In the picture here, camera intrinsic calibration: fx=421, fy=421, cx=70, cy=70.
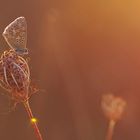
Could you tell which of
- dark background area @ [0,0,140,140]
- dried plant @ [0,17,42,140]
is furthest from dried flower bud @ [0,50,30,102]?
dark background area @ [0,0,140,140]

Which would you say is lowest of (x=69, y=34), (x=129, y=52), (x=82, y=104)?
(x=82, y=104)

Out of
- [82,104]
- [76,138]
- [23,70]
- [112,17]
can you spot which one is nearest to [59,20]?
[112,17]

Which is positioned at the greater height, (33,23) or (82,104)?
(33,23)

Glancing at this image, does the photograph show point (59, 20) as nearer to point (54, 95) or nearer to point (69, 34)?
point (69, 34)

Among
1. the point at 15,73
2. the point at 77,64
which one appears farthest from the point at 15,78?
the point at 77,64

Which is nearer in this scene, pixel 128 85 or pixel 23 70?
pixel 23 70
